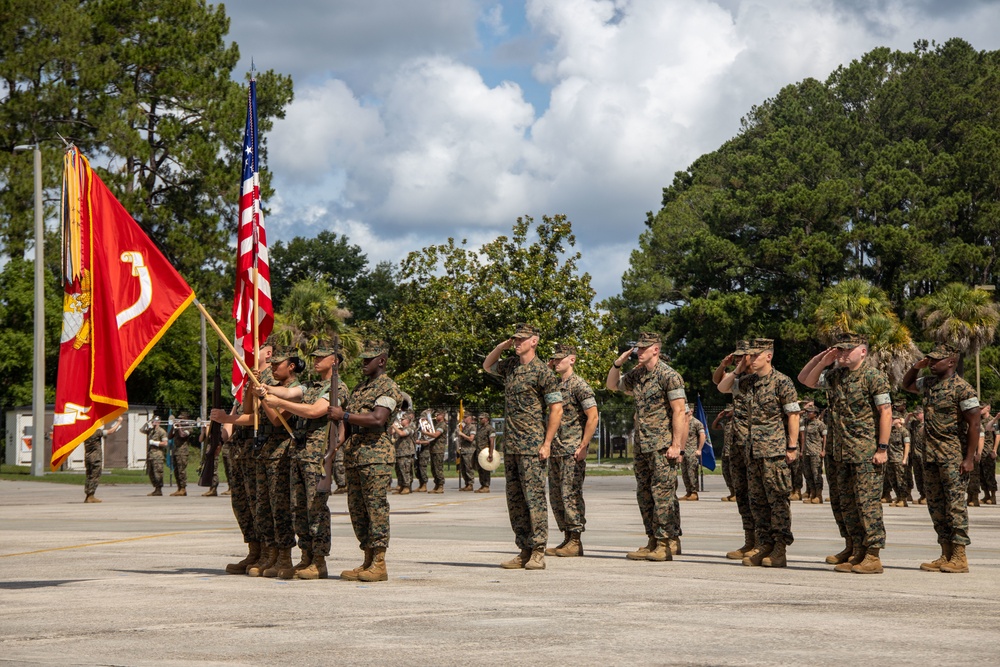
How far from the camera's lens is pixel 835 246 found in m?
67.4

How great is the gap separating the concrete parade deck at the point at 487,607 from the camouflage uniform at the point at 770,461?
0.53m

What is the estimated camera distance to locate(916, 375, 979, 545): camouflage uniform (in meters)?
12.8

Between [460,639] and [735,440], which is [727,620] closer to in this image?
[460,639]

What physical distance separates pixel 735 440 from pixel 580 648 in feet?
19.3

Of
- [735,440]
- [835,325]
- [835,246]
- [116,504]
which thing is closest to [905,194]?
[835,246]

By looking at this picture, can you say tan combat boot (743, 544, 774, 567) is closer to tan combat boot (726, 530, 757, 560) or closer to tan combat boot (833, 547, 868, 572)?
tan combat boot (726, 530, 757, 560)

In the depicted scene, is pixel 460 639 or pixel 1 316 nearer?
pixel 460 639

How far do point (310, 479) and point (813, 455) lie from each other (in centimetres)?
1729

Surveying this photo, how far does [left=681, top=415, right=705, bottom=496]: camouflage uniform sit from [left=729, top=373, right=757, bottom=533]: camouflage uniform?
13.4 m

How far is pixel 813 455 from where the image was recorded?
2694cm

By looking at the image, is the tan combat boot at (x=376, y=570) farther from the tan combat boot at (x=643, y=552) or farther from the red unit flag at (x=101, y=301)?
the tan combat boot at (x=643, y=552)

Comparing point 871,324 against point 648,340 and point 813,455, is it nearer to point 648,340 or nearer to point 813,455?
point 813,455

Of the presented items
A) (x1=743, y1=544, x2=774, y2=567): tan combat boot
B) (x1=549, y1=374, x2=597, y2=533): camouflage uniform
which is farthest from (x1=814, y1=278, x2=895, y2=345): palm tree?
(x1=743, y1=544, x2=774, y2=567): tan combat boot

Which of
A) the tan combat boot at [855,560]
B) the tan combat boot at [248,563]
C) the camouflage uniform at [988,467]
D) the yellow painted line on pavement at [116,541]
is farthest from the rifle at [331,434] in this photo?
the camouflage uniform at [988,467]
